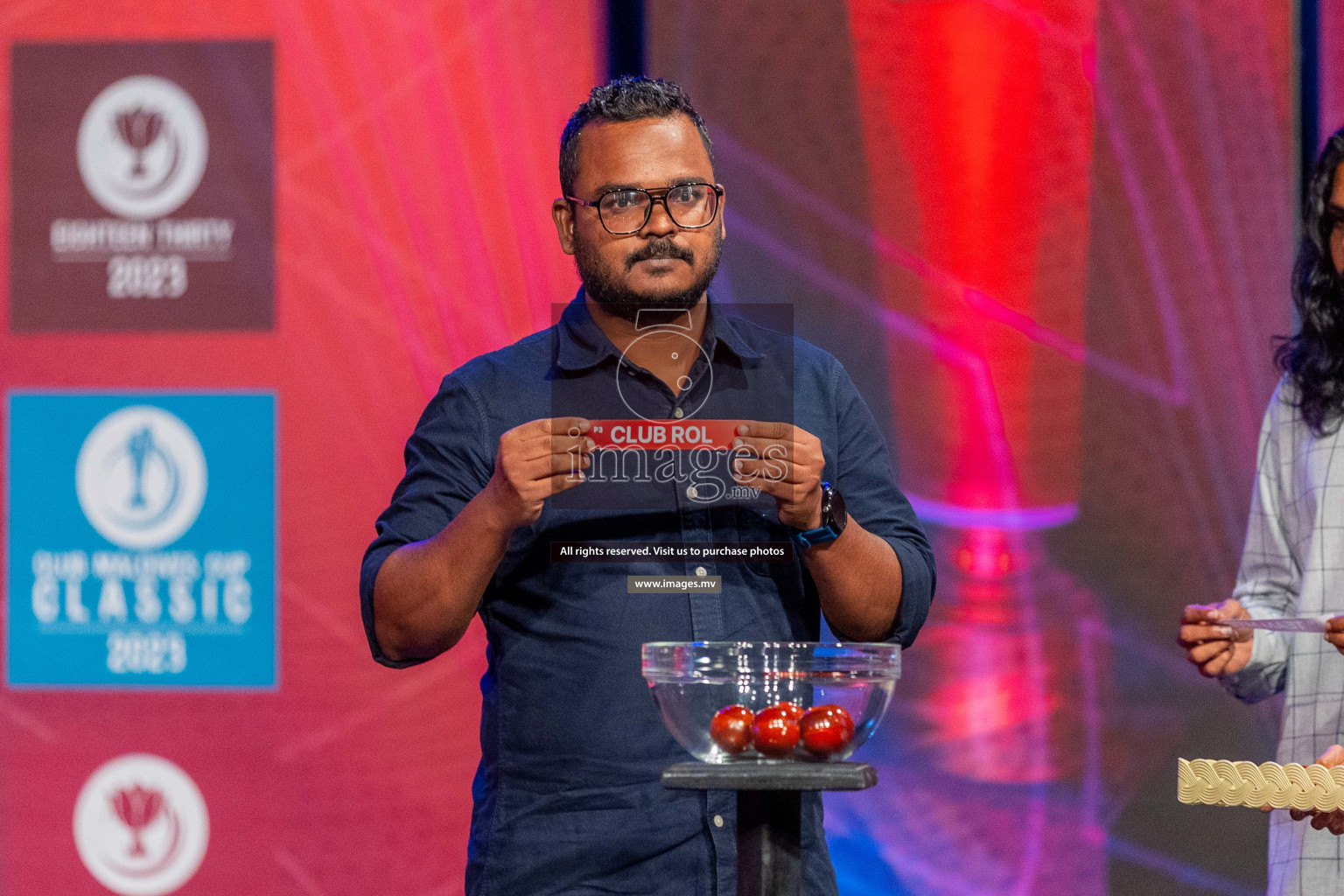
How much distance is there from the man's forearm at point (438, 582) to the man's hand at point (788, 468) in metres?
0.29

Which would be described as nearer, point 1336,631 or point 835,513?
point 835,513

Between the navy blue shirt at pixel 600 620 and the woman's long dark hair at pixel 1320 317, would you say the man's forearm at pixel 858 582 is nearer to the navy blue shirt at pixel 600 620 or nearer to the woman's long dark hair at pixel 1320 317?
the navy blue shirt at pixel 600 620

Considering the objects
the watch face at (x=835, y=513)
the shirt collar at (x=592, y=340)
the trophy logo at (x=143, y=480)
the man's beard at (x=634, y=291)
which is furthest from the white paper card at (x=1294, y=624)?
the trophy logo at (x=143, y=480)

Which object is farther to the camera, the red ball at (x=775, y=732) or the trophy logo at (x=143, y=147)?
the trophy logo at (x=143, y=147)

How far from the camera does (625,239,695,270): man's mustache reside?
1.54m

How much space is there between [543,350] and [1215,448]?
167cm

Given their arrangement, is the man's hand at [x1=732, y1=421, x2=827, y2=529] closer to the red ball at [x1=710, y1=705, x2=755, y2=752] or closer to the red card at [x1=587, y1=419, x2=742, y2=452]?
the red card at [x1=587, y1=419, x2=742, y2=452]

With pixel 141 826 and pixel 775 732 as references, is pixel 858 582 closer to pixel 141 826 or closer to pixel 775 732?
pixel 775 732

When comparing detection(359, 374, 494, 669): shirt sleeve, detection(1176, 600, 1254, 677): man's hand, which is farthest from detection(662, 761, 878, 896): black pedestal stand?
detection(1176, 600, 1254, 677): man's hand

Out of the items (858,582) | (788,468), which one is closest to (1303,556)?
(858,582)

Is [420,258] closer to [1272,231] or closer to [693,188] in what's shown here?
[693,188]

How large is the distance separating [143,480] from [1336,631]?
2433 millimetres

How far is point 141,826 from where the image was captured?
2.82 meters

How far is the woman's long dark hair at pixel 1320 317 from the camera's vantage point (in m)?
1.96
